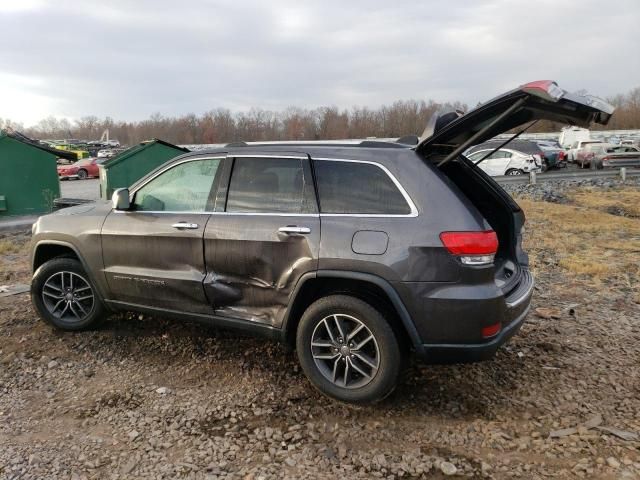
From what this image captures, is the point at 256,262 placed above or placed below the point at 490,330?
above

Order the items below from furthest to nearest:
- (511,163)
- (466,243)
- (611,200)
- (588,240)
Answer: (511,163), (611,200), (588,240), (466,243)

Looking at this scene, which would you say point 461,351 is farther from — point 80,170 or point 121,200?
point 80,170

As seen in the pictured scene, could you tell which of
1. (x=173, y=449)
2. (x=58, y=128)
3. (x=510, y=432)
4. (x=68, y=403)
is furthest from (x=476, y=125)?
(x=58, y=128)

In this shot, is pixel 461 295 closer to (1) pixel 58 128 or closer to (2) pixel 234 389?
(2) pixel 234 389

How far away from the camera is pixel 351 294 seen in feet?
11.2

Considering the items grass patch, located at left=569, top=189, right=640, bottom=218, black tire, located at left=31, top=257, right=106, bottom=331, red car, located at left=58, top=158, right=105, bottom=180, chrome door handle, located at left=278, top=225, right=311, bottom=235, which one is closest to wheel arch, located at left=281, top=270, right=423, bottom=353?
chrome door handle, located at left=278, top=225, right=311, bottom=235

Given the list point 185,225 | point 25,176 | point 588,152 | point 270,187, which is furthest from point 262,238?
point 588,152

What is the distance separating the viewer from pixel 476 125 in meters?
3.31

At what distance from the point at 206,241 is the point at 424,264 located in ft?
5.41

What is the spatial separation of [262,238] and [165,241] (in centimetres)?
92

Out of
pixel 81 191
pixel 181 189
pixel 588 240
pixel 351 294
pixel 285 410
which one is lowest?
pixel 81 191

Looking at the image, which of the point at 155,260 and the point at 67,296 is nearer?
the point at 155,260

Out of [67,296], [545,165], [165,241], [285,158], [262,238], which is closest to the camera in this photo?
[262,238]

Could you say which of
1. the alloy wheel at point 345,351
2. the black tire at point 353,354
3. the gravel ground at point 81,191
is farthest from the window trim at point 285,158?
the gravel ground at point 81,191
